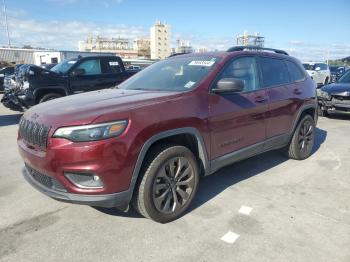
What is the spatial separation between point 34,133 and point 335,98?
870 cm

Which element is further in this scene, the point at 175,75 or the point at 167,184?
the point at 175,75

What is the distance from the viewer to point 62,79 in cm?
947

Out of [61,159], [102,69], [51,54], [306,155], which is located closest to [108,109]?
[61,159]

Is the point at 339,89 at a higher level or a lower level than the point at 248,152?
higher

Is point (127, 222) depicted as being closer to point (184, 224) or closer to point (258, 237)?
point (184, 224)

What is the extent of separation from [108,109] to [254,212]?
1956 mm

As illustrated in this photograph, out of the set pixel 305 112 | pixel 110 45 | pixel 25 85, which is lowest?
pixel 305 112

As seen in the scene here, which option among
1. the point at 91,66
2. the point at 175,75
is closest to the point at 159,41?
the point at 91,66

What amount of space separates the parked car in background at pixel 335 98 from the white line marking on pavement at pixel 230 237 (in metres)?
7.42

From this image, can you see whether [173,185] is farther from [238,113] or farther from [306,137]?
[306,137]

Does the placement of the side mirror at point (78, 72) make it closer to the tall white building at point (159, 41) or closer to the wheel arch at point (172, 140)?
the wheel arch at point (172, 140)

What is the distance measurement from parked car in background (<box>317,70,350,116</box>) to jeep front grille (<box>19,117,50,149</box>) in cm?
851

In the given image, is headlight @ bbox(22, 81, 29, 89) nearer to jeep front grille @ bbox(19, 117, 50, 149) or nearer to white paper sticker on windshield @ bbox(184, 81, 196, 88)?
jeep front grille @ bbox(19, 117, 50, 149)

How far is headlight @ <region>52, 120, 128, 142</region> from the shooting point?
289 centimetres
